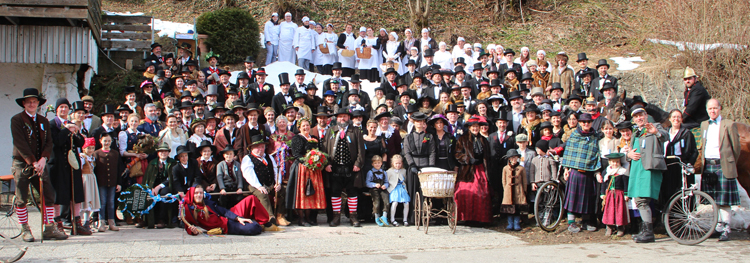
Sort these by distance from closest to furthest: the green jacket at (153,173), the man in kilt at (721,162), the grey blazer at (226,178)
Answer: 1. the man in kilt at (721,162)
2. the green jacket at (153,173)
3. the grey blazer at (226,178)

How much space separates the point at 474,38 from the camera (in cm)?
2194

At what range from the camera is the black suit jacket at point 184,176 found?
27.7ft

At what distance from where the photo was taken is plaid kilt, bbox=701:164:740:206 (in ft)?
25.5

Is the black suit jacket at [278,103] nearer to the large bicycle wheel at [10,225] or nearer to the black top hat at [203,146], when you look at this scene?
the black top hat at [203,146]

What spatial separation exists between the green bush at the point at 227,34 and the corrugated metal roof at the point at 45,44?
14.6 ft

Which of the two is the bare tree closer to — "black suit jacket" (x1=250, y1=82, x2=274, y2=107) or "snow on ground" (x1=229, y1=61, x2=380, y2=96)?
"snow on ground" (x1=229, y1=61, x2=380, y2=96)

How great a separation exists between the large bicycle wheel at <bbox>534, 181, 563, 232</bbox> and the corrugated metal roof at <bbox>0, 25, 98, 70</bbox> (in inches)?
365

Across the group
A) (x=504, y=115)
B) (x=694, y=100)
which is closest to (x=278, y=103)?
(x=504, y=115)

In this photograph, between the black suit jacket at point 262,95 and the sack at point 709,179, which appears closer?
the sack at point 709,179

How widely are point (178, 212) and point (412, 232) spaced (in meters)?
3.49

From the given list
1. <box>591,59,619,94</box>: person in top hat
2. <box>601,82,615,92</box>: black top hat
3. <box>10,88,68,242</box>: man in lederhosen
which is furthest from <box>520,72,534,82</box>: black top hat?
<box>10,88,68,242</box>: man in lederhosen

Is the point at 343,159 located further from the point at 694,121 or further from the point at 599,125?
the point at 694,121

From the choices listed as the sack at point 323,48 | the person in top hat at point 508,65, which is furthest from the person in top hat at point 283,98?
the person in top hat at point 508,65

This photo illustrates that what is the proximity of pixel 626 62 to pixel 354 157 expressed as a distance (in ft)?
35.2
